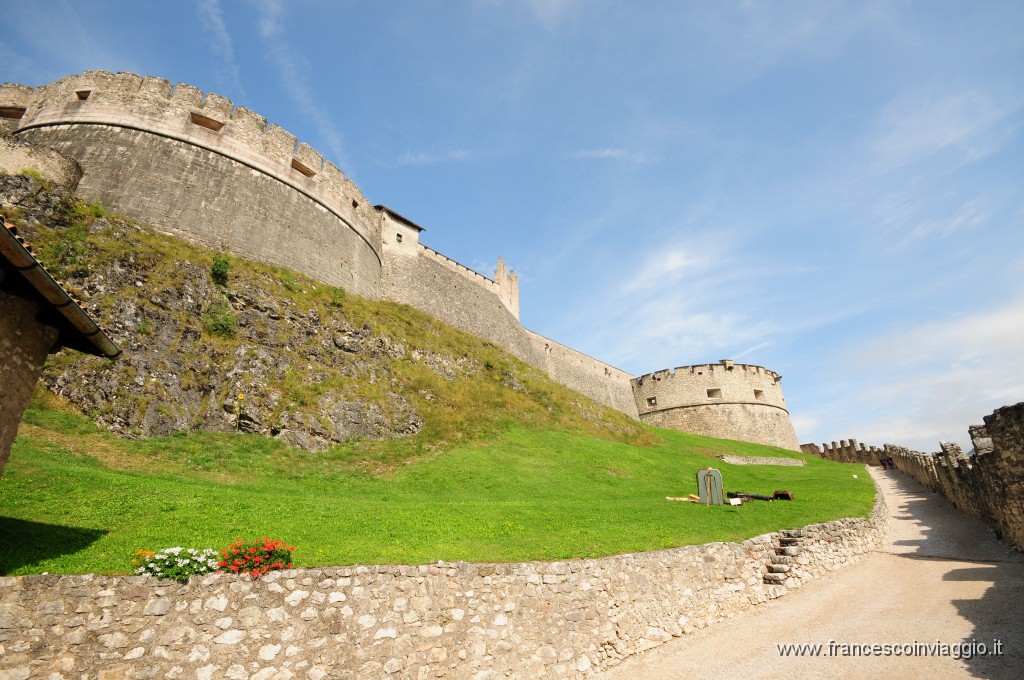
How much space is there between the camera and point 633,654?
931cm

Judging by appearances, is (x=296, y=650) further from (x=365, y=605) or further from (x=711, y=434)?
(x=711, y=434)

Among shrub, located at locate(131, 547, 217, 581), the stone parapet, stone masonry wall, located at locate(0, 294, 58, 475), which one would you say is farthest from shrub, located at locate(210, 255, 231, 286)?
the stone parapet

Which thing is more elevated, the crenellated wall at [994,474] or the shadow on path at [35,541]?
the crenellated wall at [994,474]

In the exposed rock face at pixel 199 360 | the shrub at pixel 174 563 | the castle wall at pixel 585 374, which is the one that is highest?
the castle wall at pixel 585 374

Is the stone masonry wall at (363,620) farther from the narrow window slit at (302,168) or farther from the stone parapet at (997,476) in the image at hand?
the narrow window slit at (302,168)

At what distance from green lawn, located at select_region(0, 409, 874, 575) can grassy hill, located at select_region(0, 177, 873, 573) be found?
6 cm

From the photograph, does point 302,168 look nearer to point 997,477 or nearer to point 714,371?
point 997,477

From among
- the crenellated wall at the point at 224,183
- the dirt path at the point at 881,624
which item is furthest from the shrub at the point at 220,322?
the dirt path at the point at 881,624

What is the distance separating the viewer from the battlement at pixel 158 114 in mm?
23219

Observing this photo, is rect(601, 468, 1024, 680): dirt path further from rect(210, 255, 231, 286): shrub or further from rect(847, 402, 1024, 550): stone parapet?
rect(210, 255, 231, 286): shrub

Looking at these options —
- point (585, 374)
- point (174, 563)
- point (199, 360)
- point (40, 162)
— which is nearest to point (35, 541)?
point (174, 563)

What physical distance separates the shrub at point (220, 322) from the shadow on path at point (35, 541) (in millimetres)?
10420

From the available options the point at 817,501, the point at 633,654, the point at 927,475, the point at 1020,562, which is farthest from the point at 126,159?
the point at 927,475

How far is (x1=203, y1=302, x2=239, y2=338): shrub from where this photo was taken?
17047 millimetres
